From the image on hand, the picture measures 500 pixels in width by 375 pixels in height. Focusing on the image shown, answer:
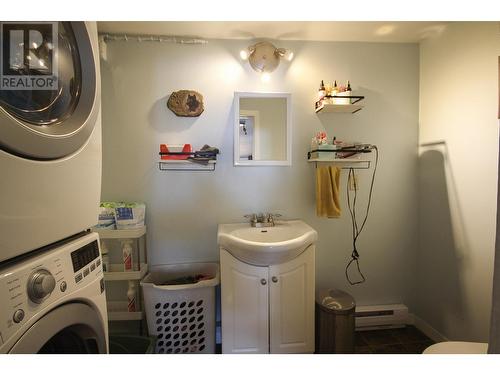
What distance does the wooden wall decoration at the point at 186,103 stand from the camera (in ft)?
4.81

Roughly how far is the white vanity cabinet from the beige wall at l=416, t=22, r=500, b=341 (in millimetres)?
943

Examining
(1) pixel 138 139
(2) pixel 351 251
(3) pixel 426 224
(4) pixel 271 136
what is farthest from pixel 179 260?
(3) pixel 426 224

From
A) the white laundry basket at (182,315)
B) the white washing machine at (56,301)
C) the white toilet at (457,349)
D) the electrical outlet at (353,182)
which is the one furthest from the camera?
the electrical outlet at (353,182)

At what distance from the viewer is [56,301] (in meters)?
0.52

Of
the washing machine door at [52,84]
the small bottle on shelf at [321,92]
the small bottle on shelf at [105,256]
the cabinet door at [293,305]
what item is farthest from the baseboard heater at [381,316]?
the washing machine door at [52,84]

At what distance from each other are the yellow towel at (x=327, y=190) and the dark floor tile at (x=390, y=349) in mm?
913

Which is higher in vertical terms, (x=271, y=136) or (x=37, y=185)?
(x=271, y=136)

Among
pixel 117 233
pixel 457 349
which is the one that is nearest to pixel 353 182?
pixel 457 349

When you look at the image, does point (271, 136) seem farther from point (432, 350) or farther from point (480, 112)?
point (432, 350)

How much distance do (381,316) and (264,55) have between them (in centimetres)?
206

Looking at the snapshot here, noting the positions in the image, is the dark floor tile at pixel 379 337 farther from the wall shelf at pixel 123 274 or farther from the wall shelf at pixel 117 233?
the wall shelf at pixel 117 233

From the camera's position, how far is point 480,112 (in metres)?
1.20

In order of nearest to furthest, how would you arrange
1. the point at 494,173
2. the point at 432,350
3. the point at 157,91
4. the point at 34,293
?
the point at 34,293 < the point at 432,350 < the point at 494,173 < the point at 157,91

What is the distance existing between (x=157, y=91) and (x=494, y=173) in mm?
2017
